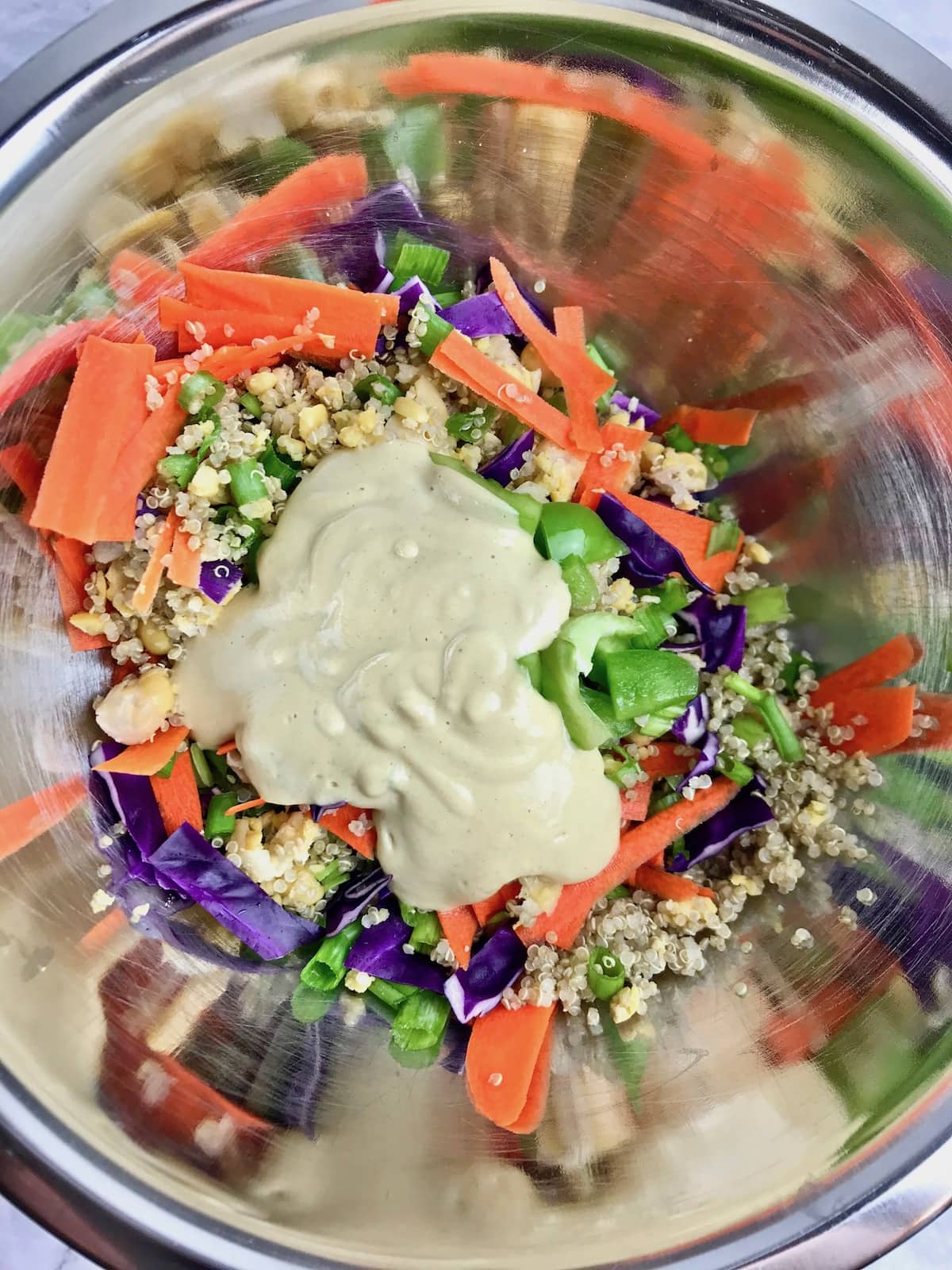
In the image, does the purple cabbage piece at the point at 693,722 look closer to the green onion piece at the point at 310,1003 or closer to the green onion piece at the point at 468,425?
the green onion piece at the point at 468,425

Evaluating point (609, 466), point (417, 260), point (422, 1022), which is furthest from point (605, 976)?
point (417, 260)

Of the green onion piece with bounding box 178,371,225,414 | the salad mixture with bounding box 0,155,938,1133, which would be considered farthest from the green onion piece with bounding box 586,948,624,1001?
the green onion piece with bounding box 178,371,225,414

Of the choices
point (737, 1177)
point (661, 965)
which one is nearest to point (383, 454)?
Answer: point (661, 965)

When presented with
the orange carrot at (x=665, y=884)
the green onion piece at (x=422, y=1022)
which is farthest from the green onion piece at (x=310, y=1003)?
the orange carrot at (x=665, y=884)

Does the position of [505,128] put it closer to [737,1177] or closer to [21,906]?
[21,906]

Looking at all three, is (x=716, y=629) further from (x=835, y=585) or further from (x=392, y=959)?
(x=392, y=959)

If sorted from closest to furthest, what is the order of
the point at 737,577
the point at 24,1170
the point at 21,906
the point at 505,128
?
the point at 24,1170 → the point at 21,906 → the point at 505,128 → the point at 737,577

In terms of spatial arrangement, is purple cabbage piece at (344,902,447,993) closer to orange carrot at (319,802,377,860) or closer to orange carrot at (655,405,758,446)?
orange carrot at (319,802,377,860)

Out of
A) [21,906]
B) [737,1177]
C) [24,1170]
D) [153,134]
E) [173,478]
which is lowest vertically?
[24,1170]
